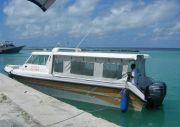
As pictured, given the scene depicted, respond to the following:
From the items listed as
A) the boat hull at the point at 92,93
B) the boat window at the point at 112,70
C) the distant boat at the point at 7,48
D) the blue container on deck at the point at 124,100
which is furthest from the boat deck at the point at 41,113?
the distant boat at the point at 7,48

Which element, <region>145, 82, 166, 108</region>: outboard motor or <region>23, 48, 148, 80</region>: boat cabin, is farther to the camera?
<region>23, 48, 148, 80</region>: boat cabin

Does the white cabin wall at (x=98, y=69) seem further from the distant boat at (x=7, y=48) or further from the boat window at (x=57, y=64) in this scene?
the distant boat at (x=7, y=48)

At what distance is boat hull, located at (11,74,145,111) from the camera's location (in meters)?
13.7

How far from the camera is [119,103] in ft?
46.0

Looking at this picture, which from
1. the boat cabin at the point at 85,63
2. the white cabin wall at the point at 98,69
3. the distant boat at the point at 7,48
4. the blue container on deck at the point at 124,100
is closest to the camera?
the blue container on deck at the point at 124,100

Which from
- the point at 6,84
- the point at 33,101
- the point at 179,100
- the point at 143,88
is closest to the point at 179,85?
the point at 179,100

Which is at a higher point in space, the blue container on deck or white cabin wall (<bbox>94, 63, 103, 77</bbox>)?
white cabin wall (<bbox>94, 63, 103, 77</bbox>)

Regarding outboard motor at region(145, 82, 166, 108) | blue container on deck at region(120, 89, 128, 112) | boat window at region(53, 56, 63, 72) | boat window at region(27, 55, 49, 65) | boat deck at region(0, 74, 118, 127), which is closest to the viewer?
boat deck at region(0, 74, 118, 127)

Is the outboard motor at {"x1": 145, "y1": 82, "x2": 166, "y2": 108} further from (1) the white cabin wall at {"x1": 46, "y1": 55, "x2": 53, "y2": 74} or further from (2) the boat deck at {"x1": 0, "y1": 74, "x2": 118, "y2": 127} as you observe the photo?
(2) the boat deck at {"x1": 0, "y1": 74, "x2": 118, "y2": 127}

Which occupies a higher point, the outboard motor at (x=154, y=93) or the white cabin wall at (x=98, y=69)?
the white cabin wall at (x=98, y=69)

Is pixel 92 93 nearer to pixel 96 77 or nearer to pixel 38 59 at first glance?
pixel 96 77

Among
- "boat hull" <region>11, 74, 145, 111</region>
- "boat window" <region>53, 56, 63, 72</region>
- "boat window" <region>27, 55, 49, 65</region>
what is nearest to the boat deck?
"boat hull" <region>11, 74, 145, 111</region>

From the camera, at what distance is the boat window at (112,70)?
14.3 meters

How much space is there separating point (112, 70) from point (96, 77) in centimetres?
87
